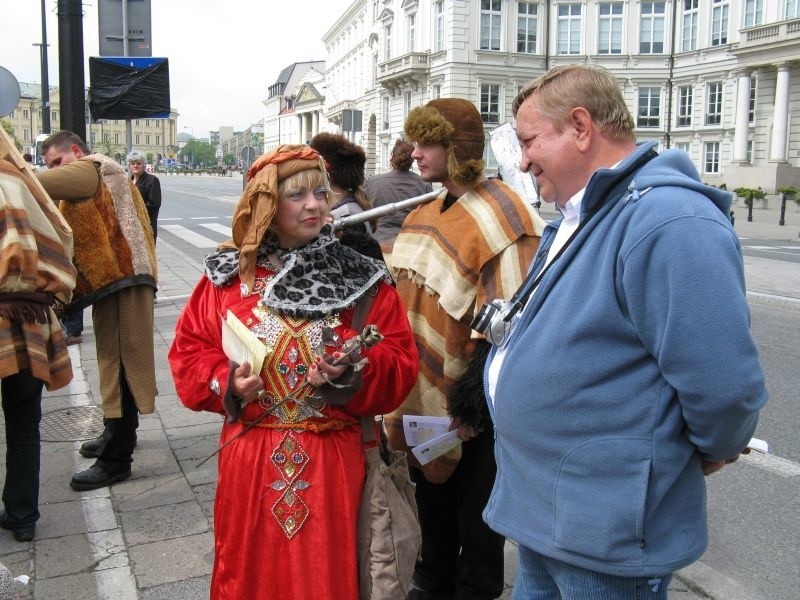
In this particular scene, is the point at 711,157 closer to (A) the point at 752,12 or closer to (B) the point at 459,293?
(A) the point at 752,12

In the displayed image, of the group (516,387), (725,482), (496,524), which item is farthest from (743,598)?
(516,387)

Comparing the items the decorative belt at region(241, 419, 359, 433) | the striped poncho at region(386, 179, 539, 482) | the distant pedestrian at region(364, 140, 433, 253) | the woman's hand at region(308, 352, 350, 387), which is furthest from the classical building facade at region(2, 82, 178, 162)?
the woman's hand at region(308, 352, 350, 387)

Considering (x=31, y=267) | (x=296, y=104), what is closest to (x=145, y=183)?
(x=31, y=267)

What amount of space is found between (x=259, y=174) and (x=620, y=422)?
4.54ft

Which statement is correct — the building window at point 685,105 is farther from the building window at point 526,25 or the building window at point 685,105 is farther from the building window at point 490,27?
the building window at point 490,27

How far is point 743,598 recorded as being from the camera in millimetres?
3434

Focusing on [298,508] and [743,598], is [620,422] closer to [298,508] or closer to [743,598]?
[298,508]

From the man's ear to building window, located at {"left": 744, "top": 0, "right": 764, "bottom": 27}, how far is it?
4695 centimetres

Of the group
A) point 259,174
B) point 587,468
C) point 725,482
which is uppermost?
point 259,174

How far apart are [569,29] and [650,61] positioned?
5.56m

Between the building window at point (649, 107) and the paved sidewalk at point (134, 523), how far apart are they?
4831cm

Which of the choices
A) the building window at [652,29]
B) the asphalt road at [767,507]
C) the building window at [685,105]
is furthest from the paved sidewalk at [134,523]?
the building window at [652,29]

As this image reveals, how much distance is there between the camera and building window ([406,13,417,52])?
2278 inches

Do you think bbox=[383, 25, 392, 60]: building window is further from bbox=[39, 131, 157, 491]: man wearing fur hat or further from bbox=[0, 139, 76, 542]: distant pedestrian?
bbox=[0, 139, 76, 542]: distant pedestrian
